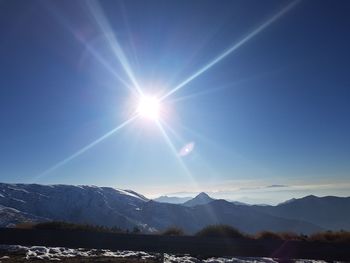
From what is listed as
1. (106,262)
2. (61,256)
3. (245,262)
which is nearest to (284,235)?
(245,262)

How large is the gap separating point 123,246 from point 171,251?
3.44 feet

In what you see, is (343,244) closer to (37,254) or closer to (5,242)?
(5,242)

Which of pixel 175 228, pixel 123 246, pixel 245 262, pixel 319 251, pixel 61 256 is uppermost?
pixel 175 228

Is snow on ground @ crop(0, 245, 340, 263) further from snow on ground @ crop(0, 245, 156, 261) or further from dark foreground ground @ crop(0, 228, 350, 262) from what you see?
dark foreground ground @ crop(0, 228, 350, 262)

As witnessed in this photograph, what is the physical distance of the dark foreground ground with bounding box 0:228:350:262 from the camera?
7.49 m

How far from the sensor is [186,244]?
307 inches

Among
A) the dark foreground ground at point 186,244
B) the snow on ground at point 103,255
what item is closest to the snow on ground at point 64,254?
the snow on ground at point 103,255

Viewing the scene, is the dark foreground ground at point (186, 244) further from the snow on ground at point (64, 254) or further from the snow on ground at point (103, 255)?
the snow on ground at point (64, 254)

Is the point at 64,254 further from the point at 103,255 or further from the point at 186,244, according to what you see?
the point at 186,244

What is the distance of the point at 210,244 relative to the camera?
769 centimetres

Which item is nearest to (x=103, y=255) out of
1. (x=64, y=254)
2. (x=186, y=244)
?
(x=64, y=254)

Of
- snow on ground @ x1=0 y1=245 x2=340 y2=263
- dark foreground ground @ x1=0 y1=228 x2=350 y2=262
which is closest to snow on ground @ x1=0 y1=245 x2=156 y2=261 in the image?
snow on ground @ x1=0 y1=245 x2=340 y2=263

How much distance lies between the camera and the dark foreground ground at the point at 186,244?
7.49 m

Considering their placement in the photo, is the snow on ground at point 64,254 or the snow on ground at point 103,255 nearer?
the snow on ground at point 103,255
